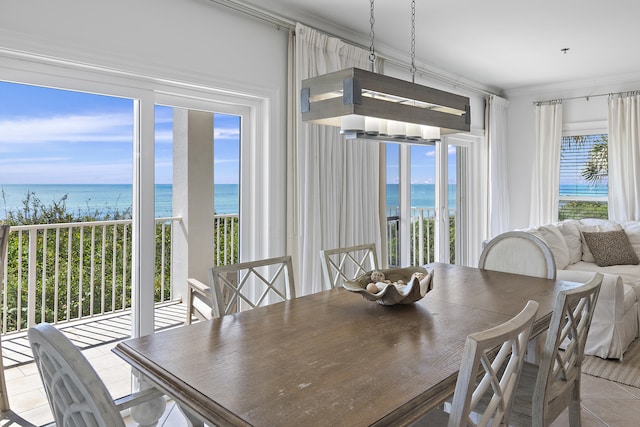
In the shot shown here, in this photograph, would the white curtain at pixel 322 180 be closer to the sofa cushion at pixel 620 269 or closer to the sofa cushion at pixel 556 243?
the sofa cushion at pixel 556 243

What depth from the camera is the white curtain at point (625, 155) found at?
16.6 feet

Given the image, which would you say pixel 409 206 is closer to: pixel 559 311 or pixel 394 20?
pixel 394 20

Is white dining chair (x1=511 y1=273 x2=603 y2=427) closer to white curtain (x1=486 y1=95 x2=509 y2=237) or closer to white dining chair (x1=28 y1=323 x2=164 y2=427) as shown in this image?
white dining chair (x1=28 y1=323 x2=164 y2=427)

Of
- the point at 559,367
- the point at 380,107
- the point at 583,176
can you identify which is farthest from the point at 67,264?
the point at 583,176

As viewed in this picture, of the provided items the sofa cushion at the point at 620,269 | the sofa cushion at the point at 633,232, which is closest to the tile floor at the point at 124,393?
the sofa cushion at the point at 620,269

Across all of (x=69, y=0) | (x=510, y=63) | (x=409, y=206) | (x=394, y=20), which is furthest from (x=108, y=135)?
(x=510, y=63)

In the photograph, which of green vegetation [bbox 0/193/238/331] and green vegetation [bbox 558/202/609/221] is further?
green vegetation [bbox 558/202/609/221]

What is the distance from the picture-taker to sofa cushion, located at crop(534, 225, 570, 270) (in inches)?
172

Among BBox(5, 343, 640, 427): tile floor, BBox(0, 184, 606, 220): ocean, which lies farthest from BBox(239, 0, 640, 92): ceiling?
BBox(5, 343, 640, 427): tile floor

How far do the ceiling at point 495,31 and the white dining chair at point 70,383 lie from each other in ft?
8.35

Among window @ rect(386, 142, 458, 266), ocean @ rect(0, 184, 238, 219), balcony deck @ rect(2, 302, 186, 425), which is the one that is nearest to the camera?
ocean @ rect(0, 184, 238, 219)

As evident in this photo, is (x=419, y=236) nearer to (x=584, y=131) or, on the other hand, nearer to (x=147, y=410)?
(x=584, y=131)

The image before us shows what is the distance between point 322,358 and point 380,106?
0.87 meters

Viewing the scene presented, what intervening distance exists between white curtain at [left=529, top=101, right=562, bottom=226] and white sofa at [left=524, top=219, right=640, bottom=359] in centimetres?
61
